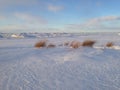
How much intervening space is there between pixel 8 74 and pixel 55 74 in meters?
1.23

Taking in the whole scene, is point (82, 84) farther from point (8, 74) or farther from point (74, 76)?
point (8, 74)

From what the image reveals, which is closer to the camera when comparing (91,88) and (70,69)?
(91,88)

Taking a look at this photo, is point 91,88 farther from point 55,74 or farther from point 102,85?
point 55,74

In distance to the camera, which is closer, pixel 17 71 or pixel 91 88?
pixel 91 88

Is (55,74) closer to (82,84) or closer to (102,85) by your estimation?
(82,84)

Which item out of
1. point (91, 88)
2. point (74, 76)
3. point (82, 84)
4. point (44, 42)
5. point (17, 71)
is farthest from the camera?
point (44, 42)

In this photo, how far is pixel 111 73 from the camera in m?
5.11

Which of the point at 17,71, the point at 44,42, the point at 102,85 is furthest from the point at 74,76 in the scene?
the point at 44,42

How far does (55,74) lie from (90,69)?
119 cm

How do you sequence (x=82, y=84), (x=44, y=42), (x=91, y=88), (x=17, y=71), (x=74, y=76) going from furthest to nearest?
(x=44, y=42), (x=17, y=71), (x=74, y=76), (x=82, y=84), (x=91, y=88)

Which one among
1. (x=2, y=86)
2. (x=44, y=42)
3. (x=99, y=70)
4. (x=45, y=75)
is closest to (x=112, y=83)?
(x=99, y=70)

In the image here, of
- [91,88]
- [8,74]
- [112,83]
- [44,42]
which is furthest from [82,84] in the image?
[44,42]

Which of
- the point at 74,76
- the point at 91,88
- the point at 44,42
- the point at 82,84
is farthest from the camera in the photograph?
the point at 44,42

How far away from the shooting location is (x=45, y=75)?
4895mm
